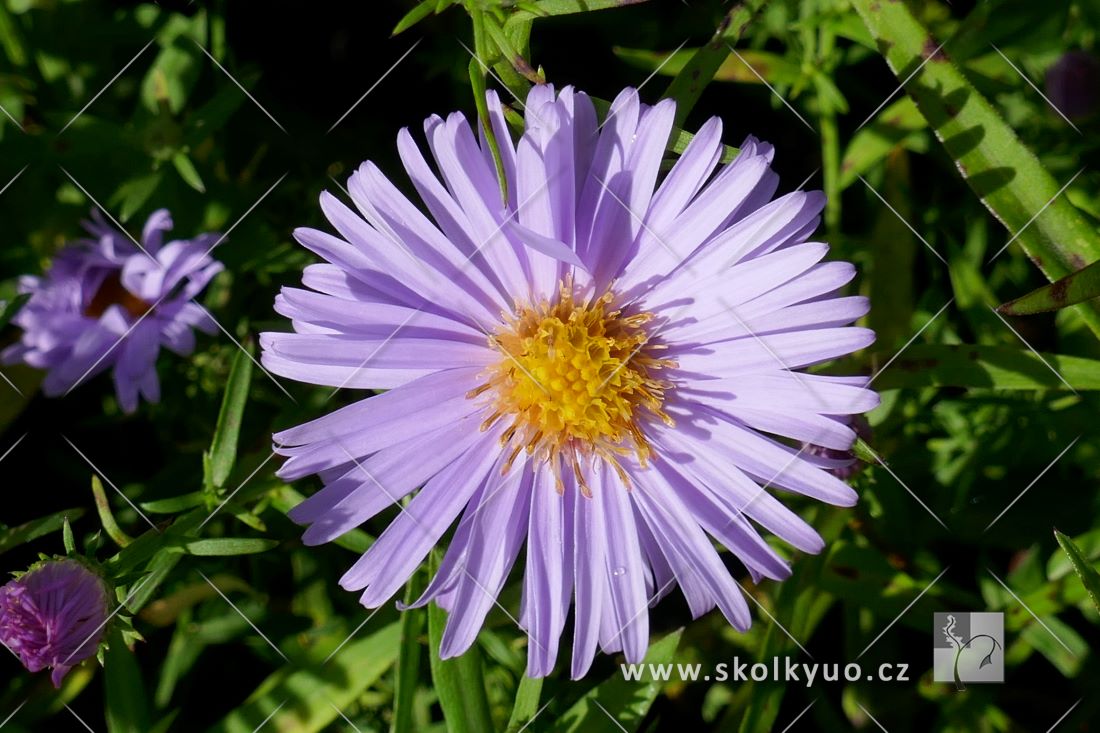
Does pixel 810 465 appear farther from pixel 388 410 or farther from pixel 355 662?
pixel 355 662

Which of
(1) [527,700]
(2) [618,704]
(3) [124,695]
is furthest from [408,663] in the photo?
(3) [124,695]

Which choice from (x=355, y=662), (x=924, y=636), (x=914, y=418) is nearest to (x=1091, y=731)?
(x=924, y=636)

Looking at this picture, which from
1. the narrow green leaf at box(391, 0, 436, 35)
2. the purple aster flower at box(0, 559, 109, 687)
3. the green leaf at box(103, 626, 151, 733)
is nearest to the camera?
the narrow green leaf at box(391, 0, 436, 35)

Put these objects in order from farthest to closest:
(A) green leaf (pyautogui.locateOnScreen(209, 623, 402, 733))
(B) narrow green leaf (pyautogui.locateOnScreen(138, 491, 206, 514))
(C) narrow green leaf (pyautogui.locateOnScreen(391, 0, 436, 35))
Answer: (A) green leaf (pyautogui.locateOnScreen(209, 623, 402, 733)), (B) narrow green leaf (pyautogui.locateOnScreen(138, 491, 206, 514)), (C) narrow green leaf (pyautogui.locateOnScreen(391, 0, 436, 35))

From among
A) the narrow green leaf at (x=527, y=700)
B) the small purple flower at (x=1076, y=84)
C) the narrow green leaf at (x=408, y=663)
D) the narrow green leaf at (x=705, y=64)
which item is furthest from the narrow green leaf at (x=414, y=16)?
the small purple flower at (x=1076, y=84)

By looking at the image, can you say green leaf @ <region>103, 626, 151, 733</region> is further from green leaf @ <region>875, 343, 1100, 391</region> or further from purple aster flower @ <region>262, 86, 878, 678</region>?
green leaf @ <region>875, 343, 1100, 391</region>

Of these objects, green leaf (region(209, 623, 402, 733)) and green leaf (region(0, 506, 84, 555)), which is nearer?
green leaf (region(0, 506, 84, 555))

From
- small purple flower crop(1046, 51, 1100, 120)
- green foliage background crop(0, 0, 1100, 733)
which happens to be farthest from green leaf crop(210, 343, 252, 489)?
small purple flower crop(1046, 51, 1100, 120)
